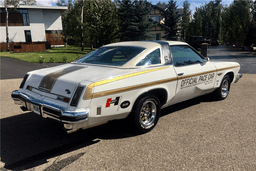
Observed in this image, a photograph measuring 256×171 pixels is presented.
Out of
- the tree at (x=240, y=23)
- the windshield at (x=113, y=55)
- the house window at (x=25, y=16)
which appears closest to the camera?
the windshield at (x=113, y=55)

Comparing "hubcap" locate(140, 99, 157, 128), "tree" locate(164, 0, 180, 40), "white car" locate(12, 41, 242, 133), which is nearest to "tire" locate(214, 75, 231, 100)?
"white car" locate(12, 41, 242, 133)

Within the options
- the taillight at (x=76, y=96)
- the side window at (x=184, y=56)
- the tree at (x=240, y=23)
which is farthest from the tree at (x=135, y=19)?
the taillight at (x=76, y=96)

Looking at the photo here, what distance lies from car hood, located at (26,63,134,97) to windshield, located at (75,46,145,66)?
292 mm

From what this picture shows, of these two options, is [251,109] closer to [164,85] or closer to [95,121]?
[164,85]

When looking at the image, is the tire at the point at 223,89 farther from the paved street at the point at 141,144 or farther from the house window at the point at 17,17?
Answer: the house window at the point at 17,17

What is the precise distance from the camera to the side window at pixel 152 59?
12.6ft

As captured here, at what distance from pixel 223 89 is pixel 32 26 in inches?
1291

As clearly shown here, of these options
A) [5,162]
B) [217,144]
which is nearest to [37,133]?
[5,162]

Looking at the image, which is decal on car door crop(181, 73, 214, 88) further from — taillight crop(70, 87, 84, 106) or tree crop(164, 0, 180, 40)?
tree crop(164, 0, 180, 40)

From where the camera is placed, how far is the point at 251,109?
5.14 metres

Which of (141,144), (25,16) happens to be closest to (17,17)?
(25,16)

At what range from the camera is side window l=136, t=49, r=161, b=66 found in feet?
12.6

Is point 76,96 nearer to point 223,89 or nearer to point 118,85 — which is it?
point 118,85

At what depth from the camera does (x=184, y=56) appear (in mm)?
4820
